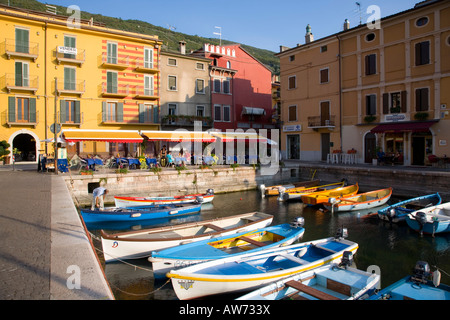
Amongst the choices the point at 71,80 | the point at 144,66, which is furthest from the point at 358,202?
the point at 71,80

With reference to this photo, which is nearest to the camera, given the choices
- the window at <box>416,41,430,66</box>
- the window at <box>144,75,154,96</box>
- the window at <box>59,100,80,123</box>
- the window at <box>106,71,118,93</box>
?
the window at <box>416,41,430,66</box>

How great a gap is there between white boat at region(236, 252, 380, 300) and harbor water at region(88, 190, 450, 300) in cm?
116

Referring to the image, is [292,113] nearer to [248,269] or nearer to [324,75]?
[324,75]

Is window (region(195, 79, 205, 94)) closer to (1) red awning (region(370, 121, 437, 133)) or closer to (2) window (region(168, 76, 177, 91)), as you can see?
(2) window (region(168, 76, 177, 91))

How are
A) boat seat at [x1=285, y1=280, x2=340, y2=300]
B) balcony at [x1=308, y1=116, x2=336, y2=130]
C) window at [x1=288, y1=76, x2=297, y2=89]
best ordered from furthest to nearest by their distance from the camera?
window at [x1=288, y1=76, x2=297, y2=89] < balcony at [x1=308, y1=116, x2=336, y2=130] < boat seat at [x1=285, y1=280, x2=340, y2=300]

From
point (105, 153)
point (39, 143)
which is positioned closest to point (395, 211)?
point (105, 153)

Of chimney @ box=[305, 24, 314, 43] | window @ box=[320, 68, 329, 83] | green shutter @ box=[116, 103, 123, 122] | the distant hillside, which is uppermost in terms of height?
the distant hillside

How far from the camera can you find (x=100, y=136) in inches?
801

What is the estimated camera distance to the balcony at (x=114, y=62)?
92.4 ft

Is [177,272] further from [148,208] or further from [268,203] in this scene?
[268,203]

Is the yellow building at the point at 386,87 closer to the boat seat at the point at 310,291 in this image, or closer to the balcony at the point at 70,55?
the balcony at the point at 70,55

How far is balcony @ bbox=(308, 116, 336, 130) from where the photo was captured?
2903cm

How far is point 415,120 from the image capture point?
23406 mm

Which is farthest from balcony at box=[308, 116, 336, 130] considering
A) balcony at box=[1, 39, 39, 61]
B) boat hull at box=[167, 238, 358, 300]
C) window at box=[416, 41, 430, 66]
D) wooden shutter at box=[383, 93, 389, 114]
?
balcony at box=[1, 39, 39, 61]
